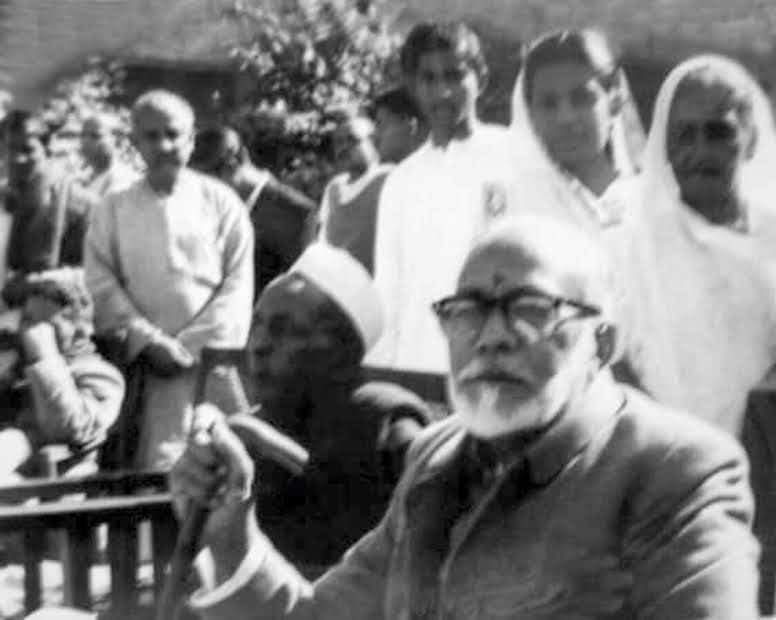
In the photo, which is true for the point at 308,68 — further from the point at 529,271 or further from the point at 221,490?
the point at 221,490

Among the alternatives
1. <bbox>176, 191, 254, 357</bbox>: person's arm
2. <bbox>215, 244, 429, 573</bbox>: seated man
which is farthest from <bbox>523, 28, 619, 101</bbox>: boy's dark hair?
<bbox>176, 191, 254, 357</bbox>: person's arm

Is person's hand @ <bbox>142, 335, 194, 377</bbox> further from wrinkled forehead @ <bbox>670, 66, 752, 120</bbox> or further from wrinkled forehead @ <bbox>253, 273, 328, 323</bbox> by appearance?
wrinkled forehead @ <bbox>670, 66, 752, 120</bbox>

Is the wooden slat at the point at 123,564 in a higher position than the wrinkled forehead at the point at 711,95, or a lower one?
lower

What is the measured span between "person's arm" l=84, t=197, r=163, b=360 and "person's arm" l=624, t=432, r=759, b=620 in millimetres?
911

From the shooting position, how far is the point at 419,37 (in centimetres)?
299

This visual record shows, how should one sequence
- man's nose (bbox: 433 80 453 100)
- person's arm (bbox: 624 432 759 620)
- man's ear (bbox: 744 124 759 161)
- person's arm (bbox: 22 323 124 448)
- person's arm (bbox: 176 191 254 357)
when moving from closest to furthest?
1. person's arm (bbox: 624 432 759 620)
2. man's ear (bbox: 744 124 759 161)
3. man's nose (bbox: 433 80 453 100)
4. person's arm (bbox: 176 191 254 357)
5. person's arm (bbox: 22 323 124 448)

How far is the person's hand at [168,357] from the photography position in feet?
10.3

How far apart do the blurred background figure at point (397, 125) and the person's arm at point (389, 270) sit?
4 cm

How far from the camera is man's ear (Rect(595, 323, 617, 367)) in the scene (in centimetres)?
280

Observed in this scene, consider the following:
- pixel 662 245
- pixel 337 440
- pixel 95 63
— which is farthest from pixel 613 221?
pixel 95 63

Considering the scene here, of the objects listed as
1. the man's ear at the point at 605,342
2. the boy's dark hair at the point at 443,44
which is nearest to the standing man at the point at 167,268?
the boy's dark hair at the point at 443,44

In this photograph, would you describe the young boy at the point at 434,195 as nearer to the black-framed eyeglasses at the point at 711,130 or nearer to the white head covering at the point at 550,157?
the white head covering at the point at 550,157

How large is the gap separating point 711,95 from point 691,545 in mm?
678

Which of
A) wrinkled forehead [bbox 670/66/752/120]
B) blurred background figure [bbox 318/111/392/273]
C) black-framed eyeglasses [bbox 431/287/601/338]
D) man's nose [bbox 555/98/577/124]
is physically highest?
wrinkled forehead [bbox 670/66/752/120]
